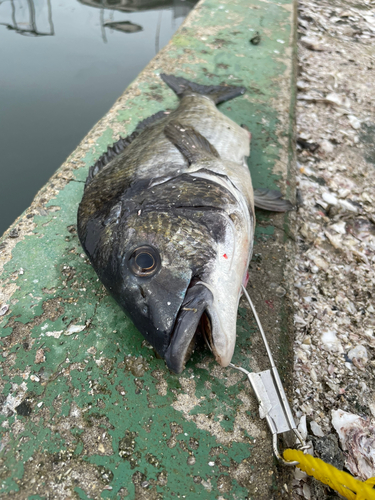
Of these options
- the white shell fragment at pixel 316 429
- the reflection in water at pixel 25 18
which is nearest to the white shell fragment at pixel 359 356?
the white shell fragment at pixel 316 429

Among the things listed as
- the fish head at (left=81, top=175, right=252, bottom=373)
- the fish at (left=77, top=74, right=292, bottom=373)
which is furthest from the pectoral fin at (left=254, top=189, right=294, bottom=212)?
the fish head at (left=81, top=175, right=252, bottom=373)

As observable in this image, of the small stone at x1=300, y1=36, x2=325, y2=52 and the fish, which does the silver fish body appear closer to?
the fish

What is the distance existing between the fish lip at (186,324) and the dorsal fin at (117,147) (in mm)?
1364

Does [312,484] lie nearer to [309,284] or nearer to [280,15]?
[309,284]

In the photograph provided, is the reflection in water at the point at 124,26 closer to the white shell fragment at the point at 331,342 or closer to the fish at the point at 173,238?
the fish at the point at 173,238

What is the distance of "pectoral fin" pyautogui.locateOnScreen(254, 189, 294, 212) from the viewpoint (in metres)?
2.82

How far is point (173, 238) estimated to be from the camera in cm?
182

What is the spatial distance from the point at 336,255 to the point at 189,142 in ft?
5.28

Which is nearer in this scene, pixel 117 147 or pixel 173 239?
pixel 173 239

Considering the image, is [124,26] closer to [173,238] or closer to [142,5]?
[142,5]

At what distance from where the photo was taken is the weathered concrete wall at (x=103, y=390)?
163 cm

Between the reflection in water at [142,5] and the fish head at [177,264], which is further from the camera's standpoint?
the reflection in water at [142,5]

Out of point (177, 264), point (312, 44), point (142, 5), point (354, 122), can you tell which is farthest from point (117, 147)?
point (142, 5)

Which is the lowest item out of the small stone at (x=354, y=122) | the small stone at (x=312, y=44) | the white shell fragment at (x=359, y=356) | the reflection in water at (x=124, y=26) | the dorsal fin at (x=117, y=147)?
the white shell fragment at (x=359, y=356)
